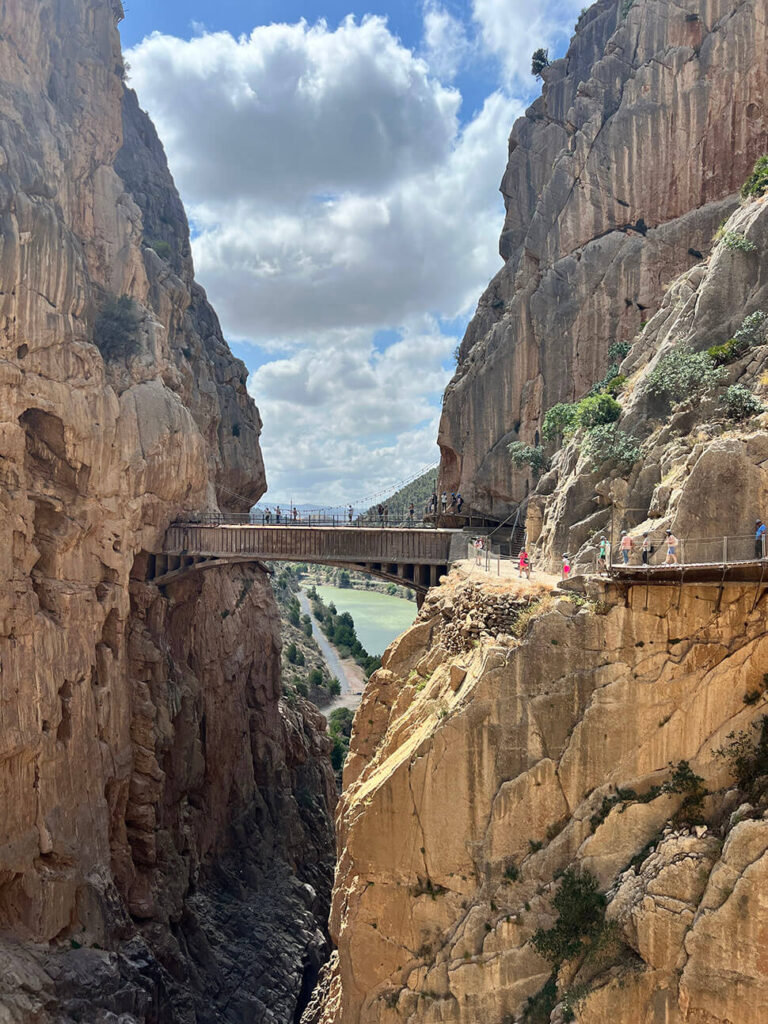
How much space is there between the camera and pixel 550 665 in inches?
535

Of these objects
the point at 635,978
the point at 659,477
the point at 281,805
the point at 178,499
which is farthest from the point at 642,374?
the point at 281,805

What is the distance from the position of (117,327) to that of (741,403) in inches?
1013

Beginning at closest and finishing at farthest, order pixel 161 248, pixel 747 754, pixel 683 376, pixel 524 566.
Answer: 1. pixel 747 754
2. pixel 683 376
3. pixel 524 566
4. pixel 161 248

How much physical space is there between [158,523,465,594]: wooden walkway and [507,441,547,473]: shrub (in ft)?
14.7

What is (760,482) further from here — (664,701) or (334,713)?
(334,713)

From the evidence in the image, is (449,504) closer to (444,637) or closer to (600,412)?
(600,412)

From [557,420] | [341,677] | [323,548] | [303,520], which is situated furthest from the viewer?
[341,677]

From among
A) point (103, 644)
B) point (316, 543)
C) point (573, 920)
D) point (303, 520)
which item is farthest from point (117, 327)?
point (573, 920)

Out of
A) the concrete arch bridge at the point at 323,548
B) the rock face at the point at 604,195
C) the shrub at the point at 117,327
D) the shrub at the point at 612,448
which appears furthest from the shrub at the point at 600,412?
the shrub at the point at 117,327

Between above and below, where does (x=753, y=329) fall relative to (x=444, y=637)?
above

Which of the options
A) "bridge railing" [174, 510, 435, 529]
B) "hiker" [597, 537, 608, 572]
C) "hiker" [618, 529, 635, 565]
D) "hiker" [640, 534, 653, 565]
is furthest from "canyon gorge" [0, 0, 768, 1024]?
"bridge railing" [174, 510, 435, 529]

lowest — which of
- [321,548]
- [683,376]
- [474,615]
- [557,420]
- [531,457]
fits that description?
[474,615]

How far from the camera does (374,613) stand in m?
135

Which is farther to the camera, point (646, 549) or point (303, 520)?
point (303, 520)
